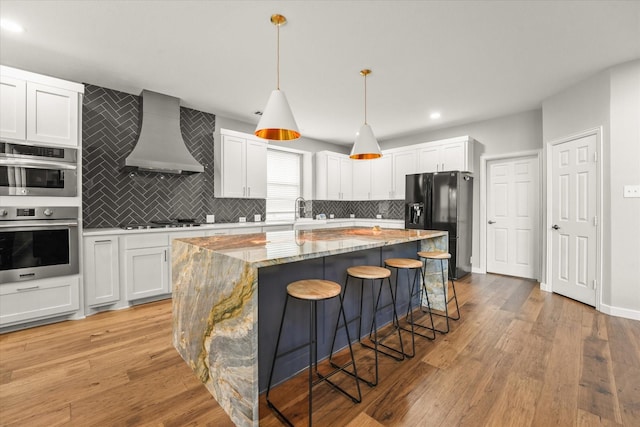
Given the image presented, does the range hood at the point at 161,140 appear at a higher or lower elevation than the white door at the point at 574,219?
higher

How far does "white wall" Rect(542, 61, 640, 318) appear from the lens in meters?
3.01

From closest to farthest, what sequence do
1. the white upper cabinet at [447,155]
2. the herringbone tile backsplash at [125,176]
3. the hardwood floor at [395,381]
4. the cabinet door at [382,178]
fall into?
the hardwood floor at [395,381]
the herringbone tile backsplash at [125,176]
the white upper cabinet at [447,155]
the cabinet door at [382,178]

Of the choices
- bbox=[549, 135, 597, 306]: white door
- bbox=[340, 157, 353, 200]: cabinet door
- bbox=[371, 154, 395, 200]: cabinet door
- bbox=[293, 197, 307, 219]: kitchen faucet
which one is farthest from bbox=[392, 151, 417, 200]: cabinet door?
bbox=[549, 135, 597, 306]: white door

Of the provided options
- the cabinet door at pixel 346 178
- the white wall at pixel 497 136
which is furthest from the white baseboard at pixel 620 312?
the cabinet door at pixel 346 178

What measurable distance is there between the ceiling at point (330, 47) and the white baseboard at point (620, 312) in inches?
103

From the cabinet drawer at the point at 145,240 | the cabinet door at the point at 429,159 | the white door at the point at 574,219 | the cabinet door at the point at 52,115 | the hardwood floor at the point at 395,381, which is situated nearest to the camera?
the hardwood floor at the point at 395,381

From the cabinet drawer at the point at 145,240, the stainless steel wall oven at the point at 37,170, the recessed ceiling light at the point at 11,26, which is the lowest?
the cabinet drawer at the point at 145,240

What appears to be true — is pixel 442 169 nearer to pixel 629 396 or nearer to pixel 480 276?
pixel 480 276

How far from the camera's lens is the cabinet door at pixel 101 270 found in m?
3.08

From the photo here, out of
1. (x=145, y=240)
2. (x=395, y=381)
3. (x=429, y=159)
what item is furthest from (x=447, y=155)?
(x=145, y=240)

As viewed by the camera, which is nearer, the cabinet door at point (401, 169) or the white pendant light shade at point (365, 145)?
the white pendant light shade at point (365, 145)

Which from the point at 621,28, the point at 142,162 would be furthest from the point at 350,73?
the point at 142,162

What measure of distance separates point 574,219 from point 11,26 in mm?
6149

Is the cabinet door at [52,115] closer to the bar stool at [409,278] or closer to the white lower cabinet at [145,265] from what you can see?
the white lower cabinet at [145,265]
